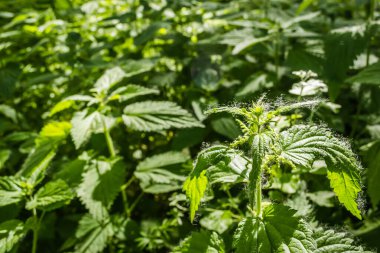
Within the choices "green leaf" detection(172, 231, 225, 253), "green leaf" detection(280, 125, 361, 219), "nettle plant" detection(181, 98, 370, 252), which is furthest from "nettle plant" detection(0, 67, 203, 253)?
"green leaf" detection(280, 125, 361, 219)

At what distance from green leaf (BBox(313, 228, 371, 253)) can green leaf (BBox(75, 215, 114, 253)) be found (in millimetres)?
1066

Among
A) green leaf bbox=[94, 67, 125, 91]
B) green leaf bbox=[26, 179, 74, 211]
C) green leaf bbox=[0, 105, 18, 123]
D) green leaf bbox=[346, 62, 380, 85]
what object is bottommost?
green leaf bbox=[0, 105, 18, 123]

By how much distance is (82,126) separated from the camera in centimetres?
180

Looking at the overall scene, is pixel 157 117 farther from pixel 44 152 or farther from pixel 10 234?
pixel 10 234

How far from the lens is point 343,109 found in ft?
8.95

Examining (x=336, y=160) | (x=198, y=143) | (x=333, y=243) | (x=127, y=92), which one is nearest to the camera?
(x=336, y=160)

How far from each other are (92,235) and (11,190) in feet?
1.54

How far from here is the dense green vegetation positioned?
1.12 metres

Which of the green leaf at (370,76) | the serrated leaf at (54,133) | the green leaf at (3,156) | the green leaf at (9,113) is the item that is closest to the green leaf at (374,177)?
the green leaf at (370,76)

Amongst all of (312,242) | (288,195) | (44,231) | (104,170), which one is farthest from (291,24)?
(44,231)

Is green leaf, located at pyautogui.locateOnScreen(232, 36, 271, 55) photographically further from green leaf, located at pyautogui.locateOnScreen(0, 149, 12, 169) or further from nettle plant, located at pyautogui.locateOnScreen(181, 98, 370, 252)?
green leaf, located at pyautogui.locateOnScreen(0, 149, 12, 169)

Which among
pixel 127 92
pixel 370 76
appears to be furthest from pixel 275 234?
pixel 127 92

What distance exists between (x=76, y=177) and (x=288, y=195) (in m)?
1.11

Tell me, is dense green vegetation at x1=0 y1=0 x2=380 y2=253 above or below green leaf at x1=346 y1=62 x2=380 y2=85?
below
